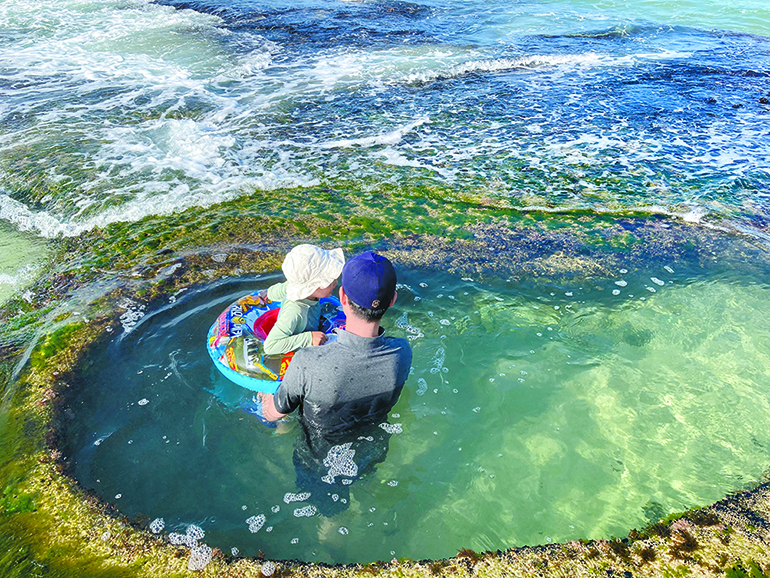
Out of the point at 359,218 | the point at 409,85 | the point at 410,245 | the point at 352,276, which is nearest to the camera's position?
the point at 352,276

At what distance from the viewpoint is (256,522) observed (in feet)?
12.1

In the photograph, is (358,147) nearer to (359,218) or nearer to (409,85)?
(359,218)

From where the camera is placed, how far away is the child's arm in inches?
162

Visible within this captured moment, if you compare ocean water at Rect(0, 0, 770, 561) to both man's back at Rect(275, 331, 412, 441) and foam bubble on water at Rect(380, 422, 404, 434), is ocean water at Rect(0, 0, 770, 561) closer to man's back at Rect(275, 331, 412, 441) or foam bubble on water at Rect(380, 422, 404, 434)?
foam bubble on water at Rect(380, 422, 404, 434)

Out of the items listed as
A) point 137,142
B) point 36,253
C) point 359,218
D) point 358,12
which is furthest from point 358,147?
point 358,12

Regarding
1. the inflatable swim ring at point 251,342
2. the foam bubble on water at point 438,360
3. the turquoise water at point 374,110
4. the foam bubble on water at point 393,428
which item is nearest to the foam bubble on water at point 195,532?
the inflatable swim ring at point 251,342

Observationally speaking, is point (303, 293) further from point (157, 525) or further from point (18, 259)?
point (18, 259)

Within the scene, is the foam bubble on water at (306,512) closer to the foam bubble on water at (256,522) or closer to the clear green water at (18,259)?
the foam bubble on water at (256,522)

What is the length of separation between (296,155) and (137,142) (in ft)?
10.3

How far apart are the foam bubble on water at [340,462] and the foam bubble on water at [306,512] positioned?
0.71ft

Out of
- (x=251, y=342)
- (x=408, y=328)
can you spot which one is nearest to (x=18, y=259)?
(x=251, y=342)

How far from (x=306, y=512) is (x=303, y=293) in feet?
5.35

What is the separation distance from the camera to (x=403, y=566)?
11.0 ft

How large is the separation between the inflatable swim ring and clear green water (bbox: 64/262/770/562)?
39 cm
